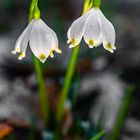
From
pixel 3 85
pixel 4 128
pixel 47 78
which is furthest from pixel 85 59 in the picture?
pixel 4 128

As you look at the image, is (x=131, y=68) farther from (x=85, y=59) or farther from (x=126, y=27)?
(x=126, y=27)

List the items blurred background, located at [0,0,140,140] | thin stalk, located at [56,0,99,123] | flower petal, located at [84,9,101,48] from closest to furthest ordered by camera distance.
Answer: flower petal, located at [84,9,101,48] < thin stalk, located at [56,0,99,123] < blurred background, located at [0,0,140,140]

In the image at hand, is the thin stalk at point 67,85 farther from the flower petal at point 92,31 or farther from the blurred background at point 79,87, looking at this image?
the flower petal at point 92,31

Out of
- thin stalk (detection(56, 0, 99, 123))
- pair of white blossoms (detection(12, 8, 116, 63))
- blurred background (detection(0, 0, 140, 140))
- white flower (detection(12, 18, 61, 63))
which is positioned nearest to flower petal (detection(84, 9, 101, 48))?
pair of white blossoms (detection(12, 8, 116, 63))

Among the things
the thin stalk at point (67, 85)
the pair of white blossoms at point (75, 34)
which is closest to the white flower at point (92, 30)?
the pair of white blossoms at point (75, 34)

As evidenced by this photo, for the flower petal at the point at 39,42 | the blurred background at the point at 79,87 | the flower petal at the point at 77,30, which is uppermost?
the flower petal at the point at 77,30

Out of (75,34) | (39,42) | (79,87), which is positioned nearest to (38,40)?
(39,42)

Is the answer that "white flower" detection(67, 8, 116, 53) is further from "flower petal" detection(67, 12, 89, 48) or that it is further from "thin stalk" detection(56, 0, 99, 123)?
"thin stalk" detection(56, 0, 99, 123)

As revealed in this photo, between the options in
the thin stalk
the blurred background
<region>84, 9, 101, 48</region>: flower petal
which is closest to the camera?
<region>84, 9, 101, 48</region>: flower petal
